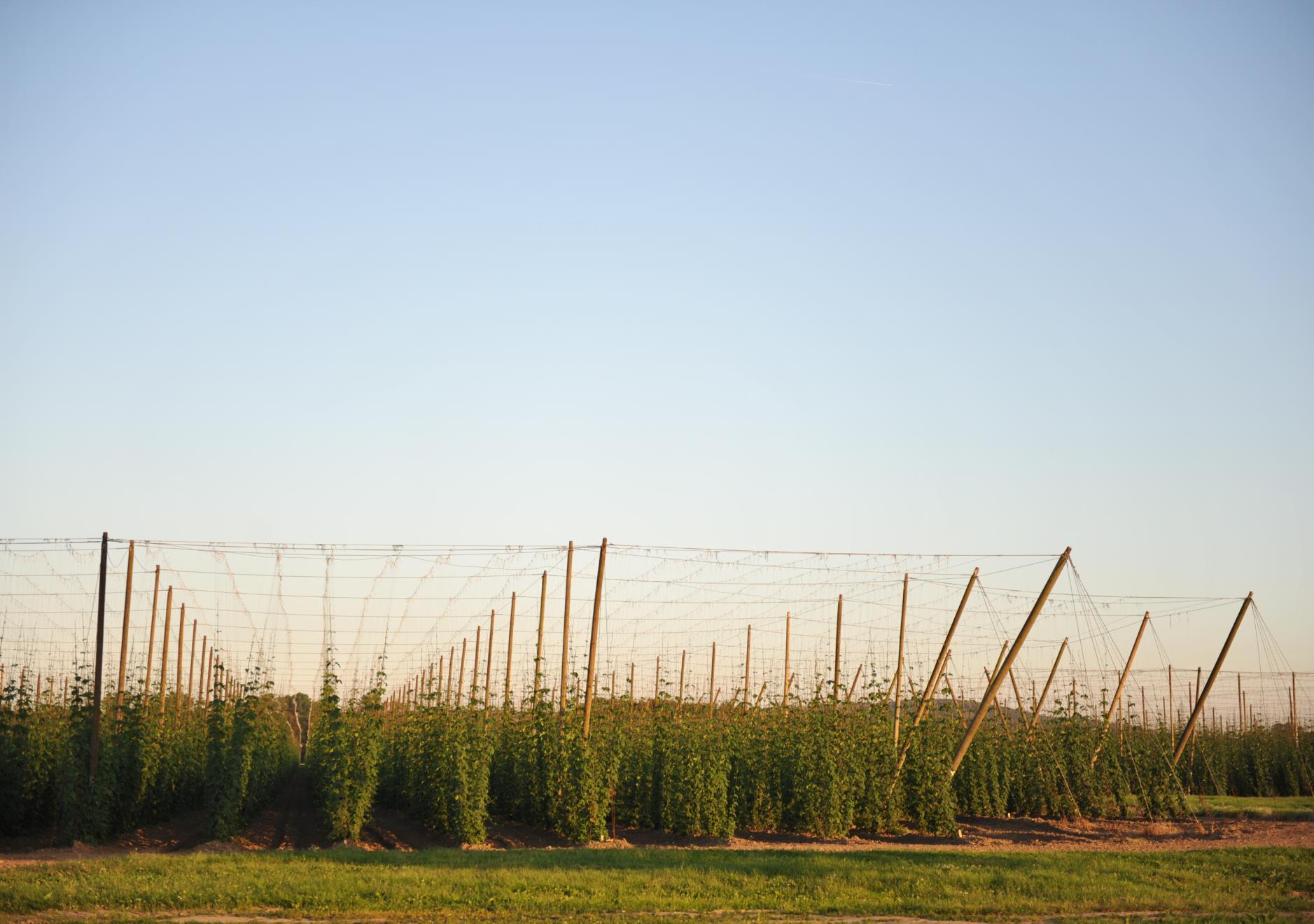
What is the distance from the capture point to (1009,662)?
1917 cm

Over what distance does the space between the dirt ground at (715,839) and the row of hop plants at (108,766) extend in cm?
34


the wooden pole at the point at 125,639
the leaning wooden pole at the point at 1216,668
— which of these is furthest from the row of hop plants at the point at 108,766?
the leaning wooden pole at the point at 1216,668

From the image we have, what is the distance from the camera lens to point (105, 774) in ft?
52.0

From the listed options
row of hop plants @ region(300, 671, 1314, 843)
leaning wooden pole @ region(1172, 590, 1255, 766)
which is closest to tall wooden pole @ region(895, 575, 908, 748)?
row of hop plants @ region(300, 671, 1314, 843)

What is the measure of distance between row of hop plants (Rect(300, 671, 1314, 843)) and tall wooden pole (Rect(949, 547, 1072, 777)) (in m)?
0.39

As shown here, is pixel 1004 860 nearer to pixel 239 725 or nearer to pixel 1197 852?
A: pixel 1197 852

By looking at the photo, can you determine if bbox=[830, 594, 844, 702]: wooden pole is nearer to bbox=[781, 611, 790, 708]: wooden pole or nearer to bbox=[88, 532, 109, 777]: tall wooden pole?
bbox=[781, 611, 790, 708]: wooden pole

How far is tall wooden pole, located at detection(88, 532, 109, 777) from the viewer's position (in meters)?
15.8

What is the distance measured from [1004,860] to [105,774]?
13.1 m

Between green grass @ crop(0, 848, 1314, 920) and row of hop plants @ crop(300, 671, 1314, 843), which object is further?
row of hop plants @ crop(300, 671, 1314, 843)

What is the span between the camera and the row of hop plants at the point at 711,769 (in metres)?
16.4

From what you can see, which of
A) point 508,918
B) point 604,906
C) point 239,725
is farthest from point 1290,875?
point 239,725

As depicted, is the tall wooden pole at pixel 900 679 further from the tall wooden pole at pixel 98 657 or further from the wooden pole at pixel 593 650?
the tall wooden pole at pixel 98 657

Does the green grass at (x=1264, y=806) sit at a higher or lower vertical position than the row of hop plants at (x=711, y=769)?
lower
